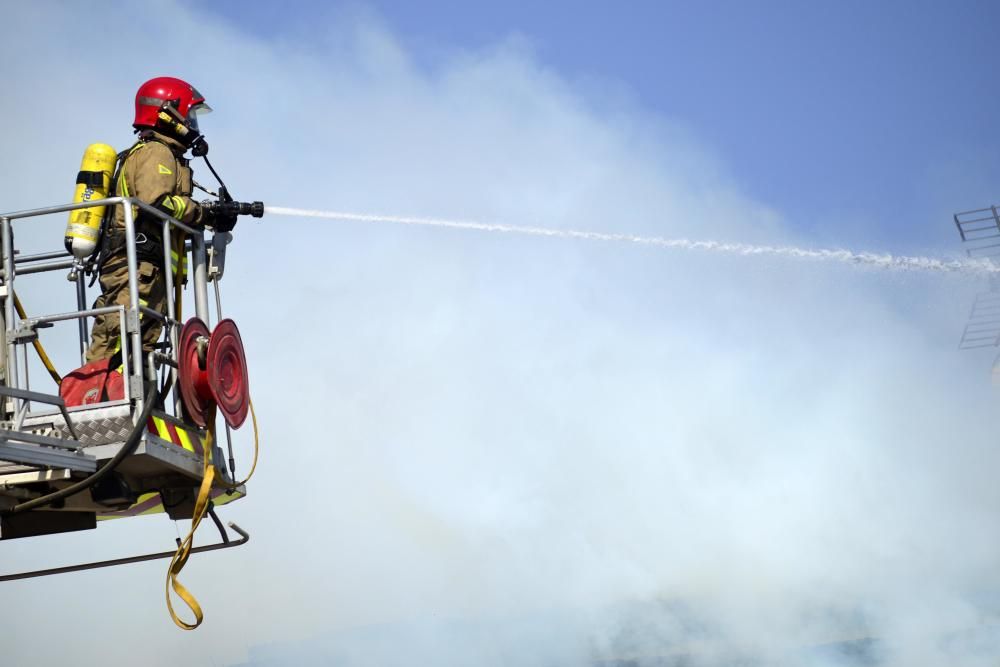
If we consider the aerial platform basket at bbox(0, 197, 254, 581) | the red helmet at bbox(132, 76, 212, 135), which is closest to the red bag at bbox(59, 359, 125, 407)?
the aerial platform basket at bbox(0, 197, 254, 581)

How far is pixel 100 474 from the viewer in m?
6.44

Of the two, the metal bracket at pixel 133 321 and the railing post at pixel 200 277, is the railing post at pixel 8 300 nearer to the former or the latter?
the metal bracket at pixel 133 321

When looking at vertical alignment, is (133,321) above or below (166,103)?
below

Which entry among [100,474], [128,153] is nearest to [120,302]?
[128,153]

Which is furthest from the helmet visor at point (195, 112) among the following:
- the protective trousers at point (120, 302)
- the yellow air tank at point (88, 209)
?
the protective trousers at point (120, 302)

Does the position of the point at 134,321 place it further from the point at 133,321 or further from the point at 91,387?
the point at 91,387

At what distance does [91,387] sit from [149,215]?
1338 millimetres

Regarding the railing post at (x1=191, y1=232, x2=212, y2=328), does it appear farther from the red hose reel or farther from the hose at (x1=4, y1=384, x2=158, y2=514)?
the hose at (x1=4, y1=384, x2=158, y2=514)

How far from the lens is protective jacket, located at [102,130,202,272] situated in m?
7.70

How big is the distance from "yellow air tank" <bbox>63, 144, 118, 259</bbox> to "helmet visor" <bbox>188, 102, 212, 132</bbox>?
798 mm

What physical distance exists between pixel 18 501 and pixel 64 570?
1015 millimetres

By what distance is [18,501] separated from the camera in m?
6.92

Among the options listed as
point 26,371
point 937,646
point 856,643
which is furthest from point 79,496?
point 856,643

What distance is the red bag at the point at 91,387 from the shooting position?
709cm
